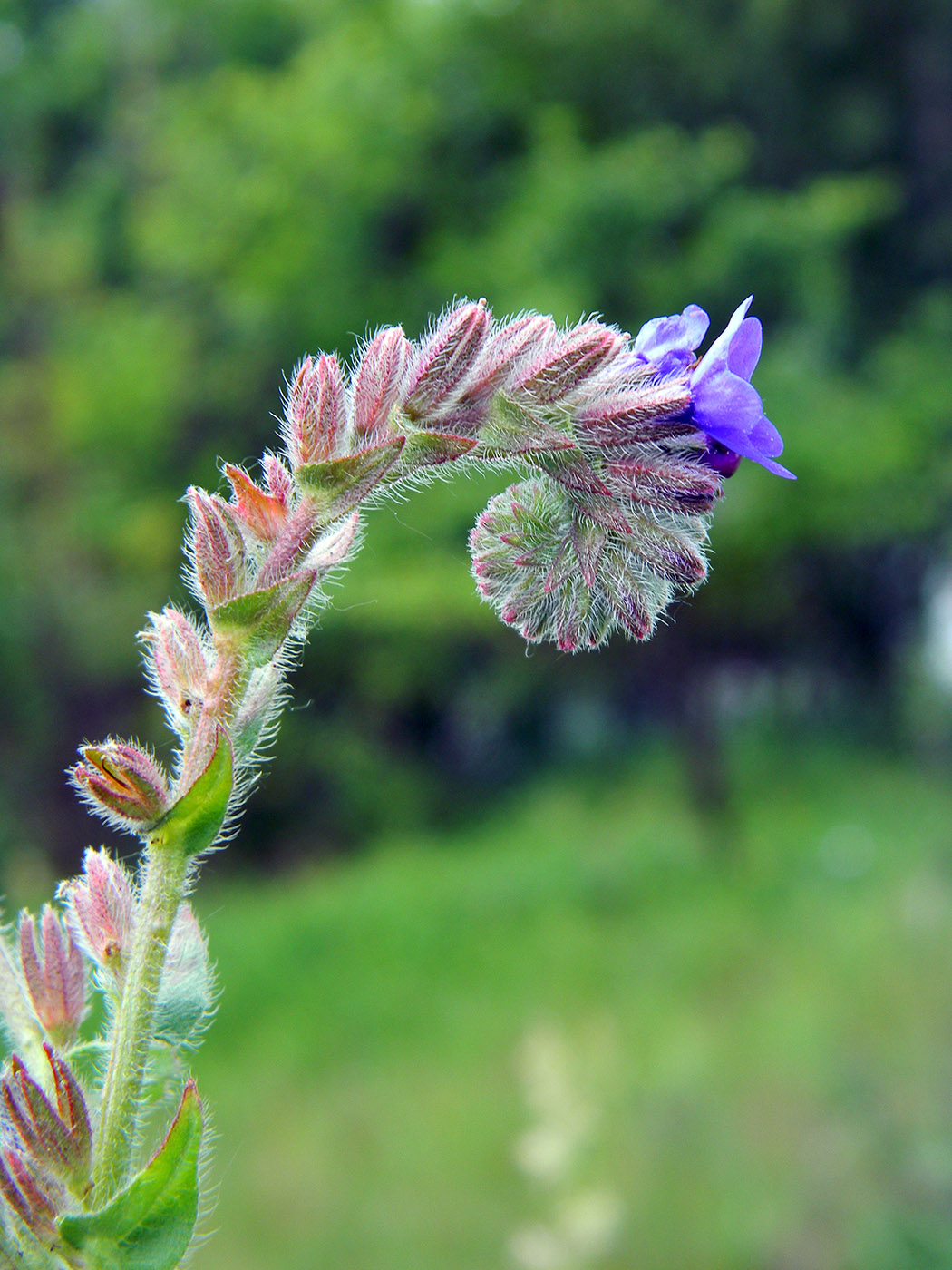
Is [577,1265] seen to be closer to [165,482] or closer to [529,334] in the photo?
[529,334]

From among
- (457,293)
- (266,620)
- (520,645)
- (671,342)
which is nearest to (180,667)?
(266,620)

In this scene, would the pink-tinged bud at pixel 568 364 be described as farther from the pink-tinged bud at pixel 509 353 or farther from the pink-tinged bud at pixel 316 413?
the pink-tinged bud at pixel 316 413

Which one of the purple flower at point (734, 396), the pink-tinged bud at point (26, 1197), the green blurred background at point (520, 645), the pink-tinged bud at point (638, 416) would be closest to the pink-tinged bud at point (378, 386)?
the pink-tinged bud at point (638, 416)

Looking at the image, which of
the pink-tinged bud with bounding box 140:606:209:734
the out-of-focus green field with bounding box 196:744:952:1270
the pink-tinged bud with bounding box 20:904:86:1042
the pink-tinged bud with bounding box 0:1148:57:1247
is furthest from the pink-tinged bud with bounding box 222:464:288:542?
the out-of-focus green field with bounding box 196:744:952:1270

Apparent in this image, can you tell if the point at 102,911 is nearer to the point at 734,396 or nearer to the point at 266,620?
the point at 266,620

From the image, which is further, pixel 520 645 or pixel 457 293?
pixel 520 645
